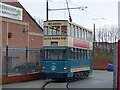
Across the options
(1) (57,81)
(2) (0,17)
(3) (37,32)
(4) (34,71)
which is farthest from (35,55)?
(3) (37,32)

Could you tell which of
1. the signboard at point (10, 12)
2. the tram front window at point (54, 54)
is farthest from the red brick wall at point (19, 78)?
the signboard at point (10, 12)

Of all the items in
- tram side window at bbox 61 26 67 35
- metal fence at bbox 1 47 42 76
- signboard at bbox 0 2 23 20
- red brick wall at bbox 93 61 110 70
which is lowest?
red brick wall at bbox 93 61 110 70

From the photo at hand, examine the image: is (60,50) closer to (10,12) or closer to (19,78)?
(19,78)

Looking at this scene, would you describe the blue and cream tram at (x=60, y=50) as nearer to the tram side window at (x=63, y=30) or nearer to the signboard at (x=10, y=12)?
the tram side window at (x=63, y=30)

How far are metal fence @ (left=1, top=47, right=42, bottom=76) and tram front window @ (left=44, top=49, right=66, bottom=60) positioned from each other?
6.63ft

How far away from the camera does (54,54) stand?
22.5m

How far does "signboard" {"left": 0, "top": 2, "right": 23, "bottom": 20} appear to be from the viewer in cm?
3364

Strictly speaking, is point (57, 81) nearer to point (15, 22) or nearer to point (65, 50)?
point (65, 50)

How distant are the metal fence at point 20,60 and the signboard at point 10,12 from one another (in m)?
9.24

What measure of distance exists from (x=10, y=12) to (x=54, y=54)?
14854 millimetres

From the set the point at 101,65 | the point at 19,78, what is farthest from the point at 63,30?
the point at 101,65

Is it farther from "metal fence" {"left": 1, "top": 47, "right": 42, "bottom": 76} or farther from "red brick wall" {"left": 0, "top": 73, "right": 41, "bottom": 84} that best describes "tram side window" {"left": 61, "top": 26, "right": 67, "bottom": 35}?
"red brick wall" {"left": 0, "top": 73, "right": 41, "bottom": 84}

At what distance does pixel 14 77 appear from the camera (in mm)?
21422

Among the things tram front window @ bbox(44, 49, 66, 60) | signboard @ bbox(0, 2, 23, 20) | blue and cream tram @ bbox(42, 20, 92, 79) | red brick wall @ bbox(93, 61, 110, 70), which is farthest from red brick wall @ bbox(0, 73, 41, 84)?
red brick wall @ bbox(93, 61, 110, 70)
